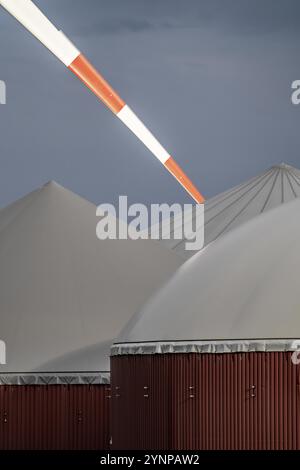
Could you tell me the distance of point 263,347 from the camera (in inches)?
1524

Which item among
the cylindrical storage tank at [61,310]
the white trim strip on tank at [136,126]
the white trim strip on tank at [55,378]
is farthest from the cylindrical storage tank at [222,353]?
the white trim strip on tank at [136,126]

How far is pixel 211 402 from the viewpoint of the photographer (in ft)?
130

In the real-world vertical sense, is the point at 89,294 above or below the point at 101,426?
above

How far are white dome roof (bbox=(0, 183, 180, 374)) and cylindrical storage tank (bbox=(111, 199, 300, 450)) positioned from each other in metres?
13.8

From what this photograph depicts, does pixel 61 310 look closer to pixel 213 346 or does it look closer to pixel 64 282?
pixel 64 282

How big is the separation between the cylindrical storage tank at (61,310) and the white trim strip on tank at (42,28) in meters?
7.76

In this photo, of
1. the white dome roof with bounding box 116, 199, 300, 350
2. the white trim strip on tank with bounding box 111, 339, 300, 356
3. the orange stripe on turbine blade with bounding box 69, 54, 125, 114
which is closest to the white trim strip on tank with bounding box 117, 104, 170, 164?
the orange stripe on turbine blade with bounding box 69, 54, 125, 114

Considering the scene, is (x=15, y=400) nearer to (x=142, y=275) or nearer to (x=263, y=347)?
(x=142, y=275)

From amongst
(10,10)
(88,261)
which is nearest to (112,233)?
(88,261)

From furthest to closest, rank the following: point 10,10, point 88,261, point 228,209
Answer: point 228,209, point 88,261, point 10,10

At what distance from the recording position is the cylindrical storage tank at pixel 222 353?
3847 centimetres

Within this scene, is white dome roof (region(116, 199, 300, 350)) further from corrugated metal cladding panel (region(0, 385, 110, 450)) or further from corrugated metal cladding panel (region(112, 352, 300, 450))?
corrugated metal cladding panel (region(0, 385, 110, 450))
